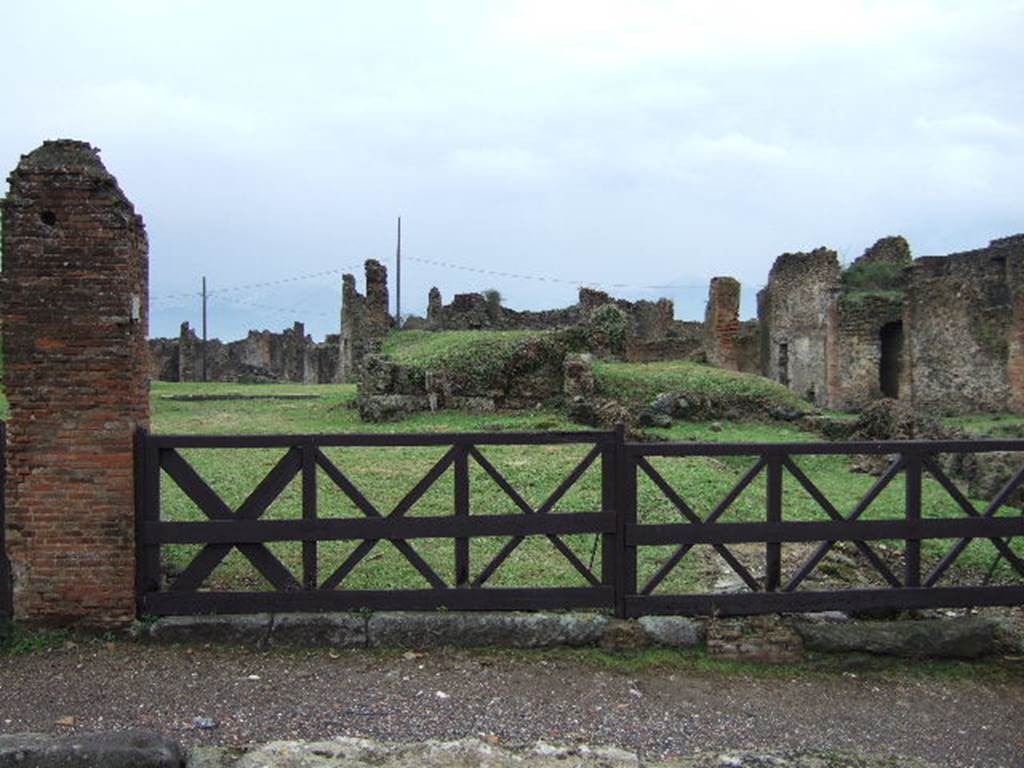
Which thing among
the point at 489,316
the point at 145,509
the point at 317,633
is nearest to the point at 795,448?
the point at 317,633

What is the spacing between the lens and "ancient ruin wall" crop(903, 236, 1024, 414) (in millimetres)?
22578

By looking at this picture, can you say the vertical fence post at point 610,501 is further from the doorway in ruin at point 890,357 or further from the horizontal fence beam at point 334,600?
the doorway in ruin at point 890,357

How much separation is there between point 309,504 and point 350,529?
36 centimetres

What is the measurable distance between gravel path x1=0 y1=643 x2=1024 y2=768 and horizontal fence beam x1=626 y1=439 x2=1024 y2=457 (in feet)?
5.14

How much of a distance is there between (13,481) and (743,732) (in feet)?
17.2

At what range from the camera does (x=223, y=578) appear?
296 inches

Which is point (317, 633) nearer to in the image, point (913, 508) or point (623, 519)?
point (623, 519)

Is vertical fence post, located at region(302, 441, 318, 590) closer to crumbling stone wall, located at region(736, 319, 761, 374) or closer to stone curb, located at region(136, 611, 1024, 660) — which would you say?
stone curb, located at region(136, 611, 1024, 660)

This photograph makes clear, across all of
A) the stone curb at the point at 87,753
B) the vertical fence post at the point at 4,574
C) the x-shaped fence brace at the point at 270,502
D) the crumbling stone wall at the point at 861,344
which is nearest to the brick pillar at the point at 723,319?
the crumbling stone wall at the point at 861,344

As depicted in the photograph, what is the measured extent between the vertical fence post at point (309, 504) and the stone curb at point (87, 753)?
191 cm

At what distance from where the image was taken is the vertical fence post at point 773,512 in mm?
6621

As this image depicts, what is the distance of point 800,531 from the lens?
259 inches

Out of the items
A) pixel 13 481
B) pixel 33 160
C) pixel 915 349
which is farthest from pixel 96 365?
pixel 915 349

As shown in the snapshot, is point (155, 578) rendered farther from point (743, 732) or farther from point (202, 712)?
point (743, 732)
